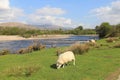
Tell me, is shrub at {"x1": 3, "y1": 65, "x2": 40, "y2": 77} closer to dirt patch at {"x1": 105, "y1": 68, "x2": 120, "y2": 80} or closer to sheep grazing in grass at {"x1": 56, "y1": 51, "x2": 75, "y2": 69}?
sheep grazing in grass at {"x1": 56, "y1": 51, "x2": 75, "y2": 69}

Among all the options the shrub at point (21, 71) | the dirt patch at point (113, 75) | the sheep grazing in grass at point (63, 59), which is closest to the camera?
the dirt patch at point (113, 75)

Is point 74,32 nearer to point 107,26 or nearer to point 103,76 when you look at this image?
point 107,26

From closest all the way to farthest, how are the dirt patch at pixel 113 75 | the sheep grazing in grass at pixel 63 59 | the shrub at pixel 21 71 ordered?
the dirt patch at pixel 113 75, the shrub at pixel 21 71, the sheep grazing in grass at pixel 63 59

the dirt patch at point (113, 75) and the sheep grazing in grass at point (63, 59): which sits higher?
the sheep grazing in grass at point (63, 59)

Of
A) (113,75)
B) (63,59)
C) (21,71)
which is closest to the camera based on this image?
(113,75)

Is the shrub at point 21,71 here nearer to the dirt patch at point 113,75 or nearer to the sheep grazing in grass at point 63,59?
the sheep grazing in grass at point 63,59

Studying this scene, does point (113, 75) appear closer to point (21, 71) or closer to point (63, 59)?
point (63, 59)

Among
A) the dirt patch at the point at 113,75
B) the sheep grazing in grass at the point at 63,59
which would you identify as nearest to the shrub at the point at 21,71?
the sheep grazing in grass at the point at 63,59

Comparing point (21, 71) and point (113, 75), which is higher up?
point (21, 71)

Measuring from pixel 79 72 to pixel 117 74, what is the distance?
242 centimetres

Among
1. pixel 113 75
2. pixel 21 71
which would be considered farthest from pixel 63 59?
pixel 113 75

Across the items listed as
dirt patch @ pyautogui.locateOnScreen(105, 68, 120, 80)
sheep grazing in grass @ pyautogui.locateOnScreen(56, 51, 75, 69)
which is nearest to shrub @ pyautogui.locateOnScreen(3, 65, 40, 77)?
sheep grazing in grass @ pyautogui.locateOnScreen(56, 51, 75, 69)

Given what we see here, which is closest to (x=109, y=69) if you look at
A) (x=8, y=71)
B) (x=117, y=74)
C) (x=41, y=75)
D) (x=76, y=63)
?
(x=117, y=74)

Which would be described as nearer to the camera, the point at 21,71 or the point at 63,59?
the point at 21,71
